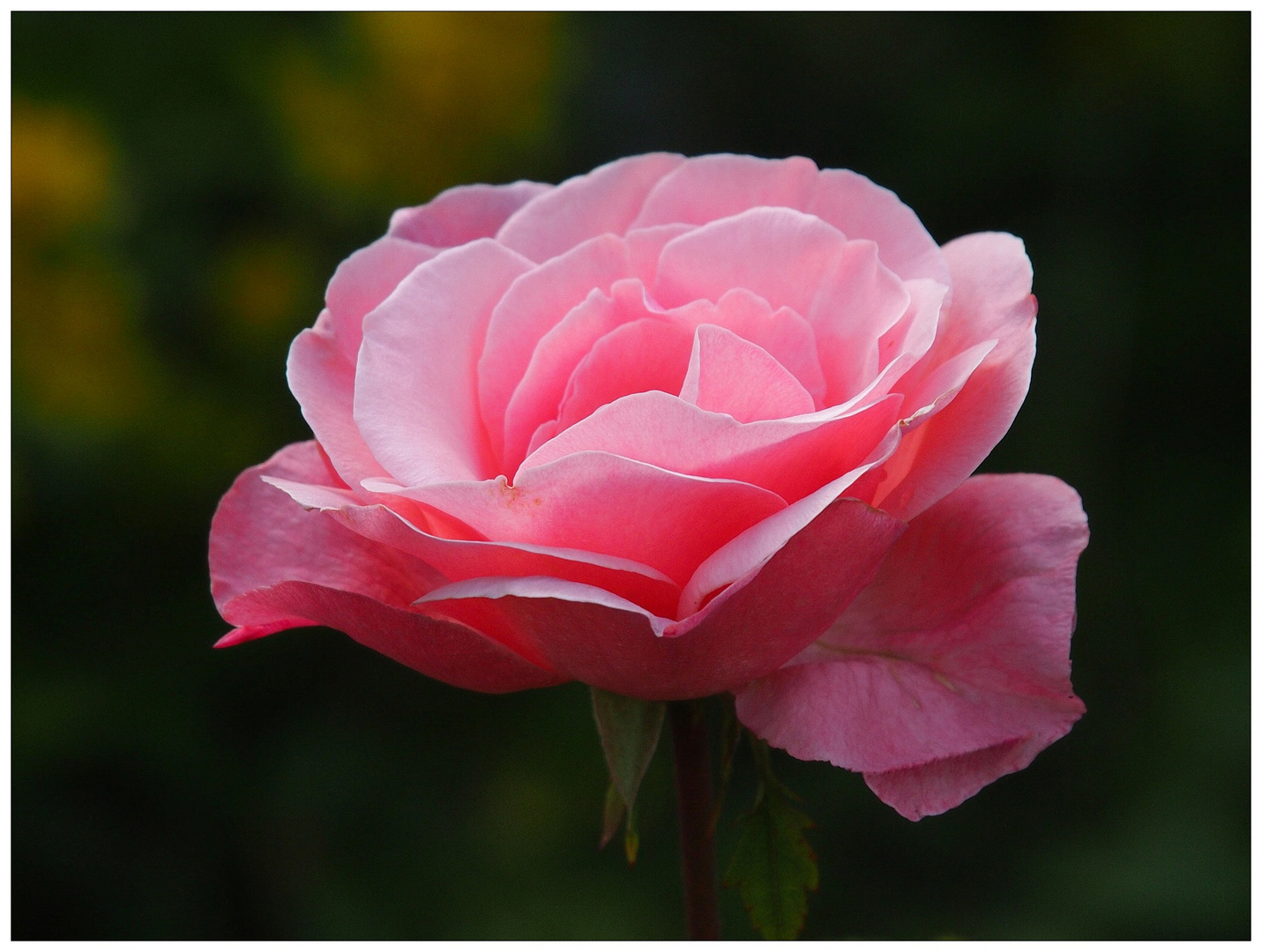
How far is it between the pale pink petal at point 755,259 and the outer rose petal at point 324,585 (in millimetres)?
168

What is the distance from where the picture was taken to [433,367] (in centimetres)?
49

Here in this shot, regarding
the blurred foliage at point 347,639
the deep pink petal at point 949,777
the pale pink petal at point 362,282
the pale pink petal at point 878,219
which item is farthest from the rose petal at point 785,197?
the blurred foliage at point 347,639

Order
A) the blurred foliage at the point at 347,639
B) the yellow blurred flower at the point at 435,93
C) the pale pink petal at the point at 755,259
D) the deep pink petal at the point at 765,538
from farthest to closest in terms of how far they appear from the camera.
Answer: the yellow blurred flower at the point at 435,93
the blurred foliage at the point at 347,639
the pale pink petal at the point at 755,259
the deep pink petal at the point at 765,538

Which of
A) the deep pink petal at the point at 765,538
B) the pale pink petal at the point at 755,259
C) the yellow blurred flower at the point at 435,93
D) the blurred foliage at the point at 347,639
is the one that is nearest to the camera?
the deep pink petal at the point at 765,538

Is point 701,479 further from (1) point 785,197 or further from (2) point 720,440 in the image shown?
(1) point 785,197

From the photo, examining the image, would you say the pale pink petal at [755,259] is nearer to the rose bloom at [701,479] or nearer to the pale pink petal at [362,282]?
the rose bloom at [701,479]

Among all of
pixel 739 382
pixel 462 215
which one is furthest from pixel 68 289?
pixel 739 382

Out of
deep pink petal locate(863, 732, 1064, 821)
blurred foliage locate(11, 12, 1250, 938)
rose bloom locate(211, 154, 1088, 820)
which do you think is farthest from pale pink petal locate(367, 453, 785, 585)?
blurred foliage locate(11, 12, 1250, 938)

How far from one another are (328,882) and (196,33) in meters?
1.04

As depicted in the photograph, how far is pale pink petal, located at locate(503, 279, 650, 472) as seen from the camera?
0.48m

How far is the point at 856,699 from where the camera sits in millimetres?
453

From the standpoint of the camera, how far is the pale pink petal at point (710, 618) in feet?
1.33

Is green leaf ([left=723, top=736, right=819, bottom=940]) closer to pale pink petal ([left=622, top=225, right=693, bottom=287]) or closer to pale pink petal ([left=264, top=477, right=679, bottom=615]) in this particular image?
pale pink petal ([left=264, top=477, right=679, bottom=615])

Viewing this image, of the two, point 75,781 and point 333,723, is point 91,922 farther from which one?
point 333,723
